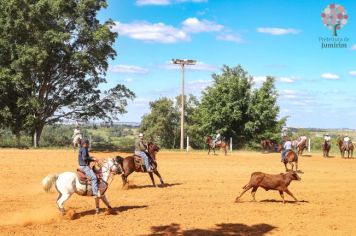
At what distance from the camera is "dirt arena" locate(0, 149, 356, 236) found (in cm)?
1228

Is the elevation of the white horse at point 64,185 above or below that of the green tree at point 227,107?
below

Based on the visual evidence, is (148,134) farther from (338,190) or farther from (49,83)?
(338,190)

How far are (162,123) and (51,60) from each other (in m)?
33.7

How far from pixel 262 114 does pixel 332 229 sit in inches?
1488

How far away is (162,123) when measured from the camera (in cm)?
7194

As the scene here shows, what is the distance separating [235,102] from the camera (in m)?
49.7

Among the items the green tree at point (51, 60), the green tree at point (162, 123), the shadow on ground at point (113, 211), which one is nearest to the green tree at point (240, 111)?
the green tree at point (51, 60)

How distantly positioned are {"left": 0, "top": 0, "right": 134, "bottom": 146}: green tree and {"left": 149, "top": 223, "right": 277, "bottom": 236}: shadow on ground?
27435 millimetres

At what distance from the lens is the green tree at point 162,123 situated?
71.8 metres

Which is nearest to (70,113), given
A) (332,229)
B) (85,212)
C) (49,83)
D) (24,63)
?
(49,83)

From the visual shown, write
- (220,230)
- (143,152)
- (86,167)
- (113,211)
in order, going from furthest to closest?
1. (143,152)
2. (113,211)
3. (86,167)
4. (220,230)

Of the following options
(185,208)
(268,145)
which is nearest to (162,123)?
(268,145)

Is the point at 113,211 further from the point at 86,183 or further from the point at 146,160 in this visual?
the point at 146,160

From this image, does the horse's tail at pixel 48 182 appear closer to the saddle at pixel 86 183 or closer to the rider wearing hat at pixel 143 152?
the saddle at pixel 86 183
